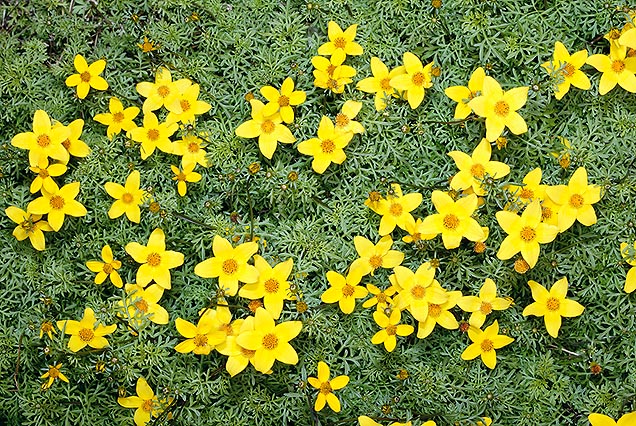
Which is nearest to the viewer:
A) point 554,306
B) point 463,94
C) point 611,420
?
point 611,420

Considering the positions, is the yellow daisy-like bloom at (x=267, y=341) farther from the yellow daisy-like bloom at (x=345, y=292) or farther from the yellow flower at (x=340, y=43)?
the yellow flower at (x=340, y=43)

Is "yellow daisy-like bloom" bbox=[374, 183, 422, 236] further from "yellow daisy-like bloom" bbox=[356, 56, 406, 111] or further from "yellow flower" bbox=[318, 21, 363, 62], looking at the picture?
"yellow flower" bbox=[318, 21, 363, 62]

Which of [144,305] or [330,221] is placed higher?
[330,221]

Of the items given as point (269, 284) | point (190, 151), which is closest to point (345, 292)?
point (269, 284)

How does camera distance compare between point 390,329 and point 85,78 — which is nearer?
point 390,329

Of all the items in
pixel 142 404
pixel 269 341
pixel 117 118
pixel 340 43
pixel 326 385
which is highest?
pixel 340 43

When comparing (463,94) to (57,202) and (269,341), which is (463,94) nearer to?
(269,341)

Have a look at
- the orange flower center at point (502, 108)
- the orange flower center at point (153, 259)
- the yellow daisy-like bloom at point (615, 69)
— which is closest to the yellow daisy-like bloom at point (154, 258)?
the orange flower center at point (153, 259)
